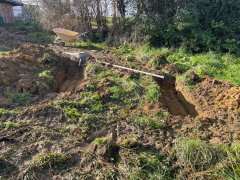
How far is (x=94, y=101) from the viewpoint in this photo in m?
4.70

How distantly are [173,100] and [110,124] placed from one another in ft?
9.27

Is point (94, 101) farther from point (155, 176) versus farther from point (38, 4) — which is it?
point (38, 4)

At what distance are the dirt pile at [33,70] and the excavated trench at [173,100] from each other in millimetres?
3538

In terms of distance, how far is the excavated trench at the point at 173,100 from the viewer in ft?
17.4

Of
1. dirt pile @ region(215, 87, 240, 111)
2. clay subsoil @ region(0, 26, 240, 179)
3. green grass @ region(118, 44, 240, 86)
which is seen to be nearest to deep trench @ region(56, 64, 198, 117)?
clay subsoil @ region(0, 26, 240, 179)

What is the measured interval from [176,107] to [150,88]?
1053 millimetres

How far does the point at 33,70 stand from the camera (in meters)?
6.23

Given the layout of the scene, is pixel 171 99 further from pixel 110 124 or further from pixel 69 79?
pixel 69 79

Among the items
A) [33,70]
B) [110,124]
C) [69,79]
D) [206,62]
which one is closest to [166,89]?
[206,62]

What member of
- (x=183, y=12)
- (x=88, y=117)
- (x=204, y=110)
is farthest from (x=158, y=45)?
(x=88, y=117)

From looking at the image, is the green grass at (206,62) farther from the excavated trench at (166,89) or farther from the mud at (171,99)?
the excavated trench at (166,89)

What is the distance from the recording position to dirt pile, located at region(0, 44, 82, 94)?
5.16 meters

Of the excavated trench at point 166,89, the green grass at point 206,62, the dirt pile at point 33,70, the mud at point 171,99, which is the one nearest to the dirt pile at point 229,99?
the excavated trench at point 166,89

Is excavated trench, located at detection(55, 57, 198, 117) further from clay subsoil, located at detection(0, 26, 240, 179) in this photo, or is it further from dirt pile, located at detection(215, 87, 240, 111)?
dirt pile, located at detection(215, 87, 240, 111)
